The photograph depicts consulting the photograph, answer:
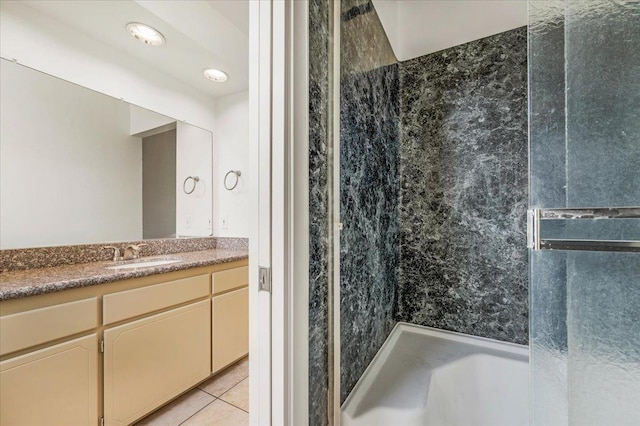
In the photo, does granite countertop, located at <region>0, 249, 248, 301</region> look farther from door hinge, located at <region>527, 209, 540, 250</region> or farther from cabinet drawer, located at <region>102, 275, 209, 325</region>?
door hinge, located at <region>527, 209, 540, 250</region>

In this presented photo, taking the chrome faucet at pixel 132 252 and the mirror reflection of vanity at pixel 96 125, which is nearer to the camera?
the mirror reflection of vanity at pixel 96 125

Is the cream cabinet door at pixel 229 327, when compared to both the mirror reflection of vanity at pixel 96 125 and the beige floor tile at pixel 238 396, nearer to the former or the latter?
the beige floor tile at pixel 238 396

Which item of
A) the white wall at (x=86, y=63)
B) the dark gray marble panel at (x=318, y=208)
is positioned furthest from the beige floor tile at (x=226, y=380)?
the white wall at (x=86, y=63)

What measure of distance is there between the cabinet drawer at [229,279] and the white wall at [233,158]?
1.55 feet

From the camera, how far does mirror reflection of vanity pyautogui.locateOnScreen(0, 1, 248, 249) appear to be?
1545 millimetres

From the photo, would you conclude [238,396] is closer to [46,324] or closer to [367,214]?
[46,324]

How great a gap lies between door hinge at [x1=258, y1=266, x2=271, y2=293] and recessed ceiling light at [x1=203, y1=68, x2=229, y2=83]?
2140 millimetres

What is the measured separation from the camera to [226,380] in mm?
1985

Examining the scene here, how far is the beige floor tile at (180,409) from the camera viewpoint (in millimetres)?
1569

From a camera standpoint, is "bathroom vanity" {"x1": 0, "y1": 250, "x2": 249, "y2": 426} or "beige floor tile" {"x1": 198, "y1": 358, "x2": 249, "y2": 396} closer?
"bathroom vanity" {"x1": 0, "y1": 250, "x2": 249, "y2": 426}

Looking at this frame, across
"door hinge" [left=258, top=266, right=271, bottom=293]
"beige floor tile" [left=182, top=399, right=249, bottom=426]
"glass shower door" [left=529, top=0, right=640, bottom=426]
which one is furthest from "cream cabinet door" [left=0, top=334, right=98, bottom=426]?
"glass shower door" [left=529, top=0, right=640, bottom=426]

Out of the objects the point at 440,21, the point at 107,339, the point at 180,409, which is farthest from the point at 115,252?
the point at 440,21

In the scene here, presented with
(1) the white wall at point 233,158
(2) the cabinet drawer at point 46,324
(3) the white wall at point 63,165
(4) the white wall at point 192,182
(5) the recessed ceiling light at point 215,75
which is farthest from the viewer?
(1) the white wall at point 233,158

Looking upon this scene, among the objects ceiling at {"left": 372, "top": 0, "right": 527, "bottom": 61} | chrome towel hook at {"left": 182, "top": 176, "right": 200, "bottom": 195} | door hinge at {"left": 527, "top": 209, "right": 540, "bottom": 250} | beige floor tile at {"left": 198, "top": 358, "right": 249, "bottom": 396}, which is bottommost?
beige floor tile at {"left": 198, "top": 358, "right": 249, "bottom": 396}
